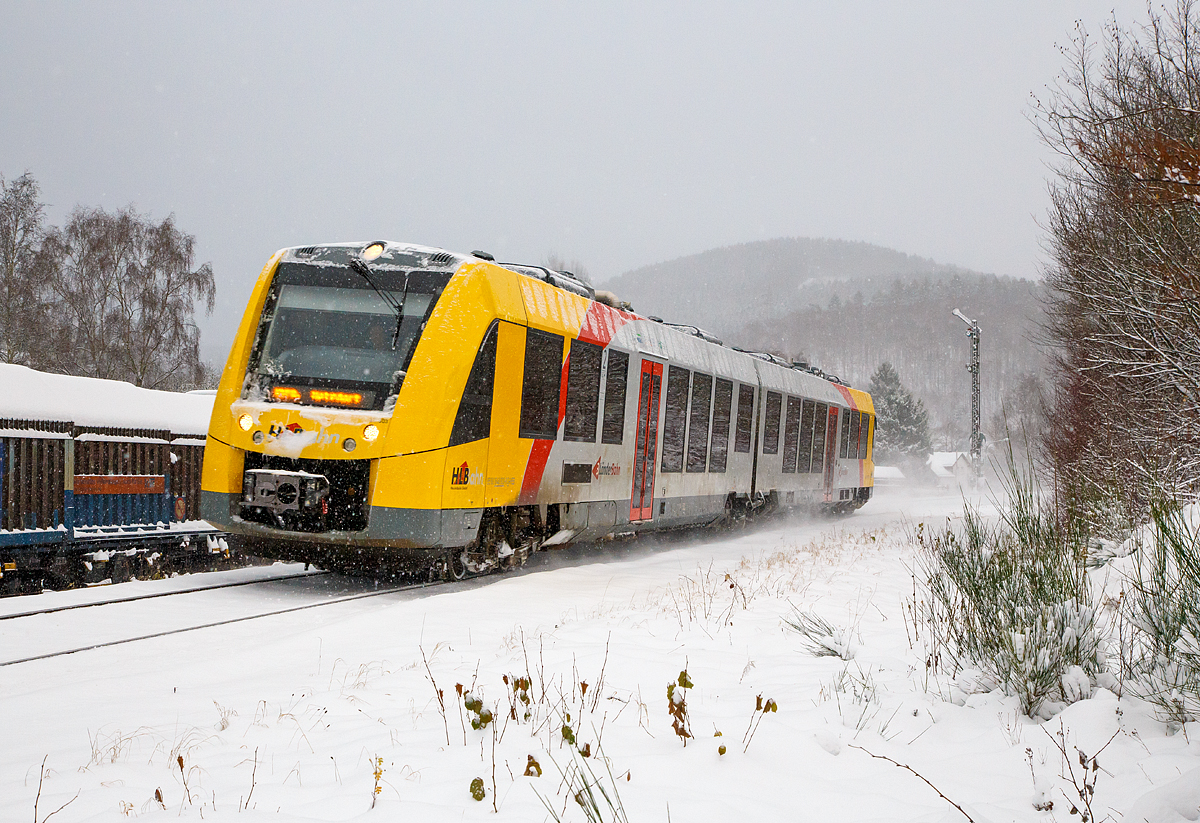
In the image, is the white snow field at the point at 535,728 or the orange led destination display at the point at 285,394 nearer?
the white snow field at the point at 535,728

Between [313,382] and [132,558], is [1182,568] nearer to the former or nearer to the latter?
[313,382]

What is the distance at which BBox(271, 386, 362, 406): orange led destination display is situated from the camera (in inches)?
316

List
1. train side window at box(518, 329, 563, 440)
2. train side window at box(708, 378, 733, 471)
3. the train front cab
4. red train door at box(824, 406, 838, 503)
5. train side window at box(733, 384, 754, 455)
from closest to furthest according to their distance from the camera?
the train front cab → train side window at box(518, 329, 563, 440) → train side window at box(708, 378, 733, 471) → train side window at box(733, 384, 754, 455) → red train door at box(824, 406, 838, 503)

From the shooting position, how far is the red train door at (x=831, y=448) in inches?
814

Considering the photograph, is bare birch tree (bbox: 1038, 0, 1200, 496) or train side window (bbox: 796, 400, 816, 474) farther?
train side window (bbox: 796, 400, 816, 474)

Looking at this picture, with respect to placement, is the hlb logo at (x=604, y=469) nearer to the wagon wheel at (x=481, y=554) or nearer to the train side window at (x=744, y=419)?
the wagon wheel at (x=481, y=554)

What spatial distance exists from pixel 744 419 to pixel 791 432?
9.43 feet

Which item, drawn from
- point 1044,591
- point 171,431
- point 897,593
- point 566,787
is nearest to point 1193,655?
point 1044,591

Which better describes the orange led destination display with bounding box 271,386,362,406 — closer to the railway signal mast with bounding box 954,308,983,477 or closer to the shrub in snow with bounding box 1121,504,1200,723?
Result: the shrub in snow with bounding box 1121,504,1200,723

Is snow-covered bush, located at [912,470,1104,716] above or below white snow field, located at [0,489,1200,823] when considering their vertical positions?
above

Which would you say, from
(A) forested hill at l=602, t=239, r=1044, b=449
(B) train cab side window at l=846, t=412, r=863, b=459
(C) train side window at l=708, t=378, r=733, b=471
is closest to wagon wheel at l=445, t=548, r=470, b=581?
(C) train side window at l=708, t=378, r=733, b=471

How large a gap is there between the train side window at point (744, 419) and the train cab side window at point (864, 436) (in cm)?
893

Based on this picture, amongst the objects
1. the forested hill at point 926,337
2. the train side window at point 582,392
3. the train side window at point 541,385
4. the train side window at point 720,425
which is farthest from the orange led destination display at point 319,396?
the forested hill at point 926,337

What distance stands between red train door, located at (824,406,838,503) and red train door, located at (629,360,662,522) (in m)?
9.61
